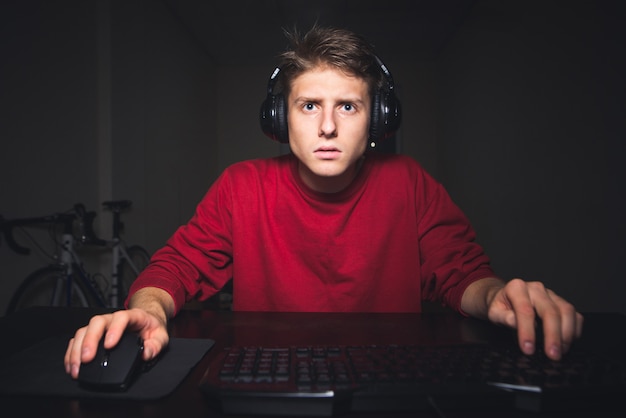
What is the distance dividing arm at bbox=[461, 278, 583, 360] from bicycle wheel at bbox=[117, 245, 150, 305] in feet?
9.48

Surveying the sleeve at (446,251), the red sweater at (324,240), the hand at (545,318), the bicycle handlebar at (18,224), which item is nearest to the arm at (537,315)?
the hand at (545,318)

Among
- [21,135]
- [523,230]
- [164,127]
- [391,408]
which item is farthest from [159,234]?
[391,408]

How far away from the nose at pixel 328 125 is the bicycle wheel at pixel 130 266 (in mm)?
2524

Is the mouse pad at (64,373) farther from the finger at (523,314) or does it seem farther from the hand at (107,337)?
the finger at (523,314)

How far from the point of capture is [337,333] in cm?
75

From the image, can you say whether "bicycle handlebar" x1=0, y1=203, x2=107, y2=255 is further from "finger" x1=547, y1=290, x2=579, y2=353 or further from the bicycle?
"finger" x1=547, y1=290, x2=579, y2=353

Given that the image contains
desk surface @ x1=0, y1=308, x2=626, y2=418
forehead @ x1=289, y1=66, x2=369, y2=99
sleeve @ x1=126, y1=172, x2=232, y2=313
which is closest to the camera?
desk surface @ x1=0, y1=308, x2=626, y2=418

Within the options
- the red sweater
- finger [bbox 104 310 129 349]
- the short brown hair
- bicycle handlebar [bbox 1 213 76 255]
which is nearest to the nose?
the short brown hair

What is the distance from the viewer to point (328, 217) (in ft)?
3.92

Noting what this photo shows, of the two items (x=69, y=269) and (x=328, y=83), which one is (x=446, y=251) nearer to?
(x=328, y=83)

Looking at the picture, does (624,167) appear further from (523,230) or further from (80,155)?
(80,155)

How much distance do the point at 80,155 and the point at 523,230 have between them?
306 centimetres

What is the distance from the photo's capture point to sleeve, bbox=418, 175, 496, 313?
1.00 metres

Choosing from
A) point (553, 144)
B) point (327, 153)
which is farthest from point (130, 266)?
point (553, 144)
